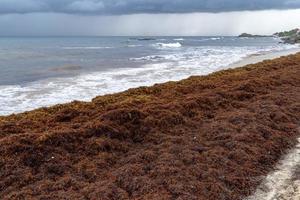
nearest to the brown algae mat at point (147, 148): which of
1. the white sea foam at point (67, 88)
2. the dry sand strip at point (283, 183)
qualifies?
the dry sand strip at point (283, 183)

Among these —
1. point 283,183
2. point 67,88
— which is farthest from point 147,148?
point 67,88

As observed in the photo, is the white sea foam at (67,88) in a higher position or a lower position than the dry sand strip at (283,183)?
lower

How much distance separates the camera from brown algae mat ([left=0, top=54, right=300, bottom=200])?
5695 millimetres

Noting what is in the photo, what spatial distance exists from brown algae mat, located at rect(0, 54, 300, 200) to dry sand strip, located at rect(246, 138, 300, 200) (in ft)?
0.41

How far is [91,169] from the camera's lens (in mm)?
6238

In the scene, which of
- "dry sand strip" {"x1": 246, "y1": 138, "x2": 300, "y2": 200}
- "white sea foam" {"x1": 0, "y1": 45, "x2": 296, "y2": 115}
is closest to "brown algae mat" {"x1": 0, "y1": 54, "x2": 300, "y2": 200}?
"dry sand strip" {"x1": 246, "y1": 138, "x2": 300, "y2": 200}

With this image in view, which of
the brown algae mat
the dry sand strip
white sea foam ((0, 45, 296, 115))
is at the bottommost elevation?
white sea foam ((0, 45, 296, 115))

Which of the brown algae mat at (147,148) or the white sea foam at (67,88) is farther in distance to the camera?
the white sea foam at (67,88)

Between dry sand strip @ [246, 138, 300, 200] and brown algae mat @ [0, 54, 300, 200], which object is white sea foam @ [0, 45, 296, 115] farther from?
dry sand strip @ [246, 138, 300, 200]

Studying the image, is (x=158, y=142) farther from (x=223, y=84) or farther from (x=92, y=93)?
(x=92, y=93)

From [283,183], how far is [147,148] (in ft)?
7.21

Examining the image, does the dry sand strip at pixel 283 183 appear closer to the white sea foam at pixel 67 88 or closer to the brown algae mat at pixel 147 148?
the brown algae mat at pixel 147 148

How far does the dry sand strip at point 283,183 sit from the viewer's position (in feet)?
18.8

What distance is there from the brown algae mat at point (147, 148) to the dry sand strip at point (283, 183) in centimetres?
12
